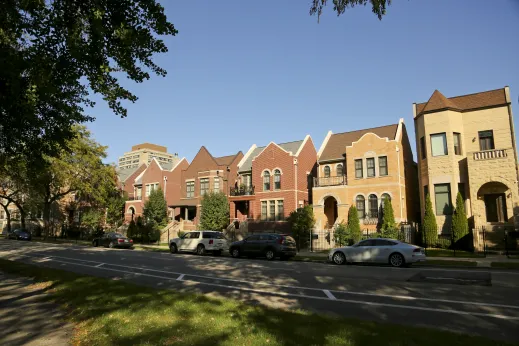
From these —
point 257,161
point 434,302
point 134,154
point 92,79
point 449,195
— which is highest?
point 134,154

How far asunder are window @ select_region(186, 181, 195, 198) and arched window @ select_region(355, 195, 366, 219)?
2187cm

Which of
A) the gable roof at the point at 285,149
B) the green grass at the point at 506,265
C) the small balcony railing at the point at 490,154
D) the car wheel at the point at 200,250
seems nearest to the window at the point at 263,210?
the gable roof at the point at 285,149

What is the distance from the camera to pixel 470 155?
26594 millimetres

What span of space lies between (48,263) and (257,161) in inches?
974

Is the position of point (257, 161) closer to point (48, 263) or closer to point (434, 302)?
point (48, 263)

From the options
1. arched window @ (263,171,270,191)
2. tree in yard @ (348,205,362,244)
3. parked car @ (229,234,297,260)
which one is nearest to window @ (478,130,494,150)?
tree in yard @ (348,205,362,244)

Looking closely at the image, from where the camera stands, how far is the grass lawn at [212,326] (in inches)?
223

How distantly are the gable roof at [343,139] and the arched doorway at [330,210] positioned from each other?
4007 millimetres

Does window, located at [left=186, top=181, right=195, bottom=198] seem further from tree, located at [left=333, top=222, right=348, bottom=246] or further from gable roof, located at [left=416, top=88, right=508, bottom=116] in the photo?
gable roof, located at [left=416, top=88, right=508, bottom=116]

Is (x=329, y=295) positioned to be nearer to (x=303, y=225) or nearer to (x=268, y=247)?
(x=268, y=247)

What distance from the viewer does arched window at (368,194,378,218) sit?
31.8m

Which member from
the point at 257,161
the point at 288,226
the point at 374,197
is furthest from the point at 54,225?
the point at 374,197

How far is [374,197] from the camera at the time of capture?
32125 millimetres

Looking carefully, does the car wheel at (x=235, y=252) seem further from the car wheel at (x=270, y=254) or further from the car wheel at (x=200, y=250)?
the car wheel at (x=200, y=250)
